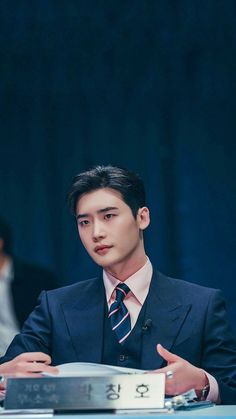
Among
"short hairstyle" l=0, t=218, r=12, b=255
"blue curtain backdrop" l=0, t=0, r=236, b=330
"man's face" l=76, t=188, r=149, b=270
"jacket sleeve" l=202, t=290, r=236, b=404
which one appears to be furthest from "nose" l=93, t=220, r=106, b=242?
"short hairstyle" l=0, t=218, r=12, b=255

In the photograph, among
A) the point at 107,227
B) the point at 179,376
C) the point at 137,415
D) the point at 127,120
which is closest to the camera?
the point at 137,415

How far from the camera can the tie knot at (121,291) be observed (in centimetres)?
205

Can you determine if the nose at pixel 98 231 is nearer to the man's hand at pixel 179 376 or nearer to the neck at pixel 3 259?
the man's hand at pixel 179 376

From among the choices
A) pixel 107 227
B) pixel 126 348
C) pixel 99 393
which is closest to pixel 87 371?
pixel 99 393

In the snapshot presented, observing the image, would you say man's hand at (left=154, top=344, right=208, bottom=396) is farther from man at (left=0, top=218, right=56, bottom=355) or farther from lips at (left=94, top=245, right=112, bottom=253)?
man at (left=0, top=218, right=56, bottom=355)

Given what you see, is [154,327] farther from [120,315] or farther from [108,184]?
[108,184]

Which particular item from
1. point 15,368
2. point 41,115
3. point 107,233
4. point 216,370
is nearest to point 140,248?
point 107,233

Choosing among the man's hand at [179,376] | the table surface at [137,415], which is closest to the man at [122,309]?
the man's hand at [179,376]

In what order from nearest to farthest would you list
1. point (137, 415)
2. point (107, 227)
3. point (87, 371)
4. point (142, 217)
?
point (137, 415) → point (87, 371) → point (107, 227) → point (142, 217)

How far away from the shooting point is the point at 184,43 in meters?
2.59

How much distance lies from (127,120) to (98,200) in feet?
2.06

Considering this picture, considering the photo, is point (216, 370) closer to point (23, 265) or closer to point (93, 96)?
point (23, 265)

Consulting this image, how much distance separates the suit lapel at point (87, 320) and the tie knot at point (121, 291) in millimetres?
49

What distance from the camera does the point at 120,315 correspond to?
203cm
